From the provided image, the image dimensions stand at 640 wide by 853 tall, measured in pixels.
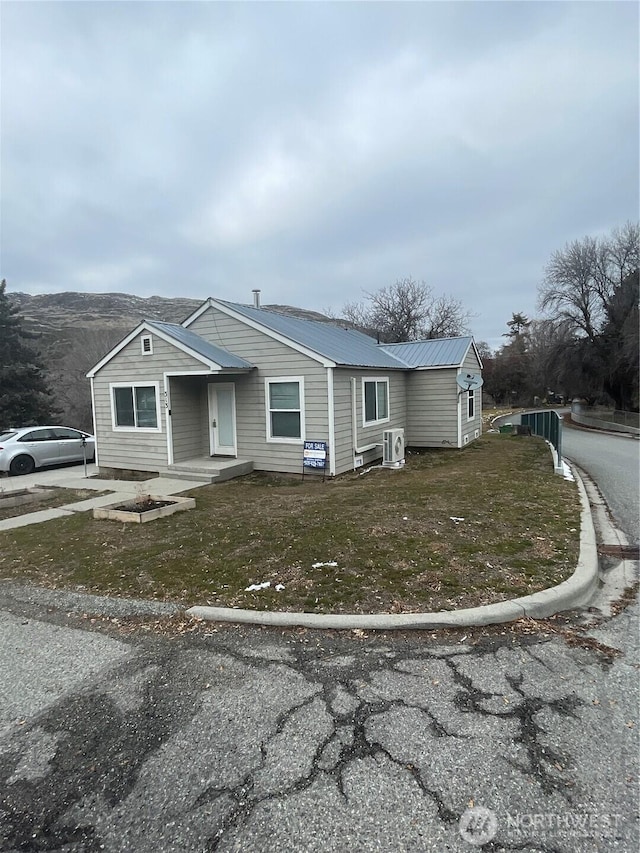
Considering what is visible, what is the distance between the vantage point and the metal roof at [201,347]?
10914mm

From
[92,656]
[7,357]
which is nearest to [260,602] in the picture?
[92,656]

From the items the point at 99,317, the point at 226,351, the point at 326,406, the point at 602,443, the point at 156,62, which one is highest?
the point at 99,317

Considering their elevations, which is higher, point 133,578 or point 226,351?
point 226,351

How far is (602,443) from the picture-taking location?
801 inches

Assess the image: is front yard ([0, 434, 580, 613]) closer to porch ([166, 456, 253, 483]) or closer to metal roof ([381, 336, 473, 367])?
porch ([166, 456, 253, 483])

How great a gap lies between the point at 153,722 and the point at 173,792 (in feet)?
1.88

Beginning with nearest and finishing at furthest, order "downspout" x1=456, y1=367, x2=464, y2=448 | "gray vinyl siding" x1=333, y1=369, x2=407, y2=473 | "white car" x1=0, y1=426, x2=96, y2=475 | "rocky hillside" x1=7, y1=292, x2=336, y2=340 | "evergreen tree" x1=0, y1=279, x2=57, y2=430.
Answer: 1. "gray vinyl siding" x1=333, y1=369, x2=407, y2=473
2. "white car" x1=0, y1=426, x2=96, y2=475
3. "downspout" x1=456, y1=367, x2=464, y2=448
4. "evergreen tree" x1=0, y1=279, x2=57, y2=430
5. "rocky hillside" x1=7, y1=292, x2=336, y2=340

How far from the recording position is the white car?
41.7ft

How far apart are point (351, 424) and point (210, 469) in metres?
3.61

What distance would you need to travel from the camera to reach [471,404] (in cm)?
1720

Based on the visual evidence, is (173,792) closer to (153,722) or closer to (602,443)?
(153,722)

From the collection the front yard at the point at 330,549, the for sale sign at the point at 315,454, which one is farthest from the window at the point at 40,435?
the for sale sign at the point at 315,454

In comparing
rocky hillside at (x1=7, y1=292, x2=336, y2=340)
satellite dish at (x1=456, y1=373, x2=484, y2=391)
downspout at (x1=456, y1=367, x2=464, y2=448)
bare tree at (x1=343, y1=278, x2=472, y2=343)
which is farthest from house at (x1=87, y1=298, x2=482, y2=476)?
rocky hillside at (x1=7, y1=292, x2=336, y2=340)

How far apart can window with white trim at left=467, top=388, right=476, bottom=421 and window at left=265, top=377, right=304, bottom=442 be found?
8110 millimetres
